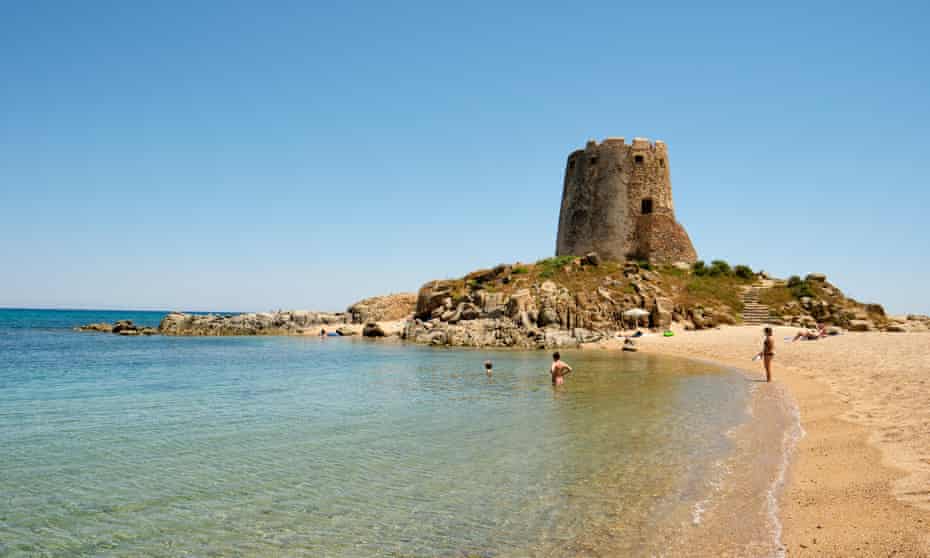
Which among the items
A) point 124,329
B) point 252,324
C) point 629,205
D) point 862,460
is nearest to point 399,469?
point 862,460

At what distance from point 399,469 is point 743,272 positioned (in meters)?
42.3

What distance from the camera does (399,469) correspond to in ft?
28.4

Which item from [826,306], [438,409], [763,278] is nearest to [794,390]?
[438,409]

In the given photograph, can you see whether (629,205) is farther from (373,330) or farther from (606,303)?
(373,330)

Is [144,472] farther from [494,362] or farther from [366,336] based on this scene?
[366,336]

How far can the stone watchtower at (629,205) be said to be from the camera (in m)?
46.9

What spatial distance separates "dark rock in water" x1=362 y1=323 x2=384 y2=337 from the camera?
4422cm

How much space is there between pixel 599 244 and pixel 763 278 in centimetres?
1229

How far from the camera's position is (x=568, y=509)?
6.80 m

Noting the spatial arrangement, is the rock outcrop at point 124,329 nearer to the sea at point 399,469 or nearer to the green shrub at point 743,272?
the sea at point 399,469

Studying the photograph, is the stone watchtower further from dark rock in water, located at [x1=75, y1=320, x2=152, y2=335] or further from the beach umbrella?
dark rock in water, located at [x1=75, y1=320, x2=152, y2=335]

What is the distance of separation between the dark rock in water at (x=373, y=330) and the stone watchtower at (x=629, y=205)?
17267 millimetres

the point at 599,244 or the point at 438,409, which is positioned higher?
the point at 599,244

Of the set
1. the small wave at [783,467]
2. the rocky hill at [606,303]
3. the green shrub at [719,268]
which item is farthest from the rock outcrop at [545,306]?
the small wave at [783,467]
